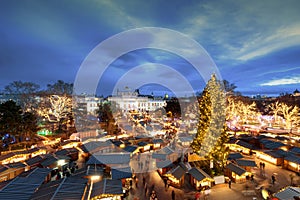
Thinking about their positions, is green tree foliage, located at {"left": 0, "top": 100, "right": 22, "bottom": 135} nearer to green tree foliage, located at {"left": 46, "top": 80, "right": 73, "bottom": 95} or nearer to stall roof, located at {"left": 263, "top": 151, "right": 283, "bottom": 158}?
green tree foliage, located at {"left": 46, "top": 80, "right": 73, "bottom": 95}

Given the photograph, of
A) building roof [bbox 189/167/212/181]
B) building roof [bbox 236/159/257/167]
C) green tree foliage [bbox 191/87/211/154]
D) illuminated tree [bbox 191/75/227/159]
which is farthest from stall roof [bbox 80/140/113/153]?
building roof [bbox 236/159/257/167]

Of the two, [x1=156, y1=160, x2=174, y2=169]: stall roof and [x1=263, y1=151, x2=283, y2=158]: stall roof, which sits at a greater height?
[x1=263, y1=151, x2=283, y2=158]: stall roof

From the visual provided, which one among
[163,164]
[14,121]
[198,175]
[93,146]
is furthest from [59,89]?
[198,175]

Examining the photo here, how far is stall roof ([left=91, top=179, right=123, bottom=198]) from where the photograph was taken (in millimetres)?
8227

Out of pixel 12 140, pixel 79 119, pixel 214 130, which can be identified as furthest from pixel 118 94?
pixel 214 130

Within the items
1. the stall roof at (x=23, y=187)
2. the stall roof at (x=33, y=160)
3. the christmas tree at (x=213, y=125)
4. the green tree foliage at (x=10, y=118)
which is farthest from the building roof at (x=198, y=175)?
the green tree foliage at (x=10, y=118)

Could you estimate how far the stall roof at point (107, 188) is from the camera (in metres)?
8.23

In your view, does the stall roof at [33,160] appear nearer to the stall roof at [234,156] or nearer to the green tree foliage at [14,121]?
the green tree foliage at [14,121]

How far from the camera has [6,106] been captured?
18.5m

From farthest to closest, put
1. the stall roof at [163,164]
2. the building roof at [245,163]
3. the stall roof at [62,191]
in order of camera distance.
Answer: the stall roof at [163,164], the building roof at [245,163], the stall roof at [62,191]

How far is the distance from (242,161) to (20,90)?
113 feet

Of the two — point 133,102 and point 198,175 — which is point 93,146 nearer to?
point 198,175

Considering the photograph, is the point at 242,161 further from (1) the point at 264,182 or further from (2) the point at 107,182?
(2) the point at 107,182

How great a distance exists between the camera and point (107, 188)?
849 cm
